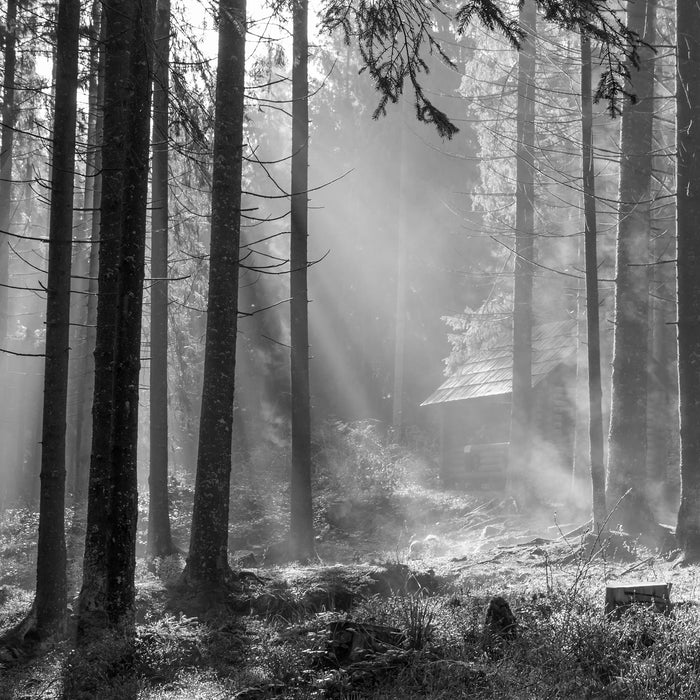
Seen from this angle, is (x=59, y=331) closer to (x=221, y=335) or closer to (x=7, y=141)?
(x=221, y=335)

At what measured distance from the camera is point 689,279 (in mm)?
12672

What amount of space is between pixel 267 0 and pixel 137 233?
3.33 meters

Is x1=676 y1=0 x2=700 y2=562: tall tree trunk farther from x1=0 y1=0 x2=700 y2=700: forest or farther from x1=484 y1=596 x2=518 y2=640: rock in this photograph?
x1=484 y1=596 x2=518 y2=640: rock

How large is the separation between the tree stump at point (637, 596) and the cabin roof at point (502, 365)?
17917 millimetres

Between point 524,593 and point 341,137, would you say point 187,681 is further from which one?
point 341,137

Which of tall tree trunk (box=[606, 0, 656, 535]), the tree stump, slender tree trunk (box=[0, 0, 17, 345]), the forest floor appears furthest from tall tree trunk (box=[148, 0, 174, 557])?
the tree stump

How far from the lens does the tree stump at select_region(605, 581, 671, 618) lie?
24.8 feet

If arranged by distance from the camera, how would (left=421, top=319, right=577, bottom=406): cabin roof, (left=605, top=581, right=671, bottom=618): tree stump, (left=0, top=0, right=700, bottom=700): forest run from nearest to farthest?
(left=0, top=0, right=700, bottom=700): forest < (left=605, top=581, right=671, bottom=618): tree stump < (left=421, top=319, right=577, bottom=406): cabin roof

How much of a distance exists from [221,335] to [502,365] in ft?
61.2

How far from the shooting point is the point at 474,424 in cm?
2941

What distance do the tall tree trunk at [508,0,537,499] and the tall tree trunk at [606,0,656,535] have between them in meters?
7.40

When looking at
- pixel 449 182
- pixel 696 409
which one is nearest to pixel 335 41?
pixel 449 182

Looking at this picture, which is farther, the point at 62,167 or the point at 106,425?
the point at 62,167

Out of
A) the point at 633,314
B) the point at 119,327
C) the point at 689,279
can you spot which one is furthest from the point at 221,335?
the point at 633,314
